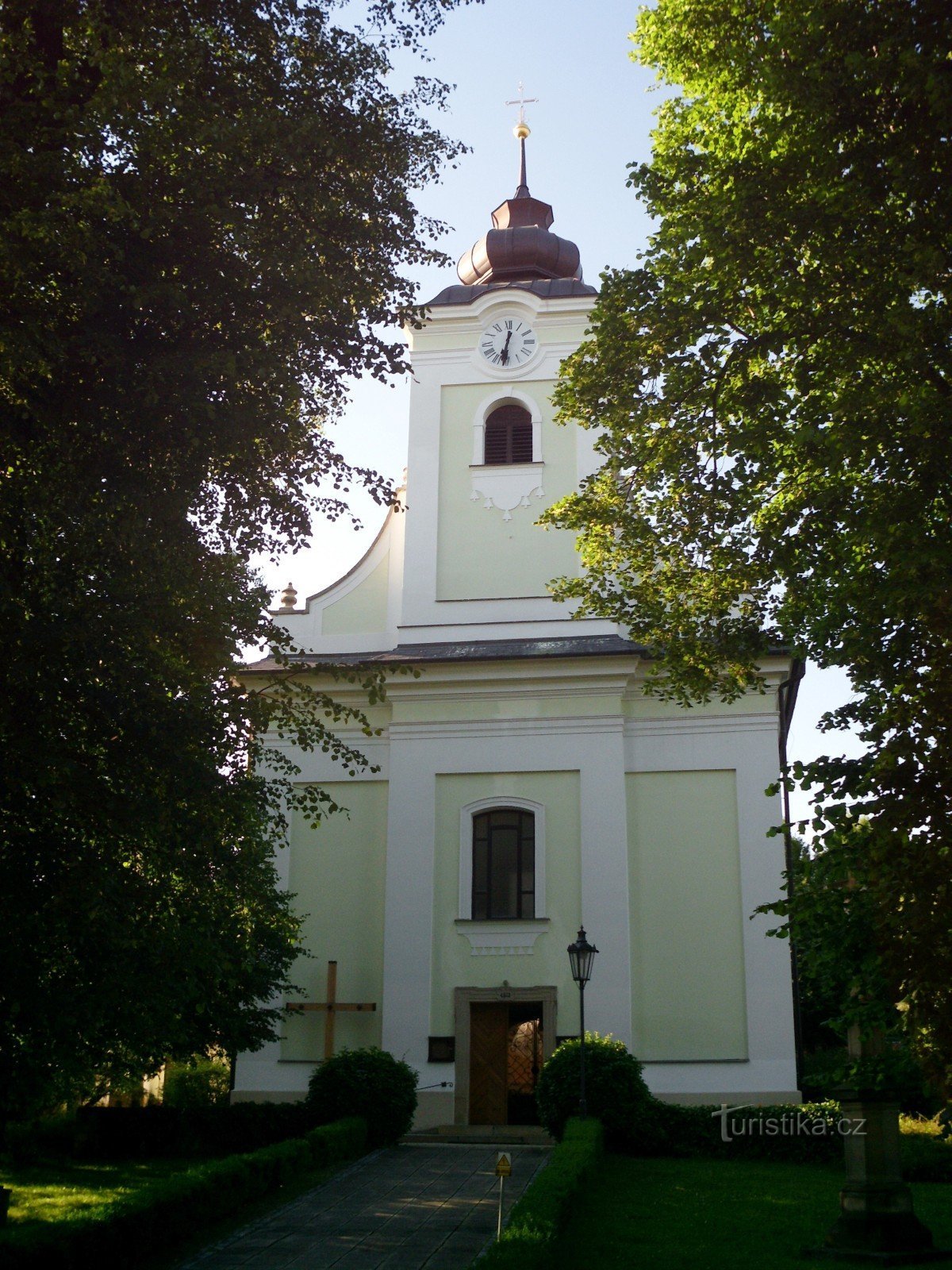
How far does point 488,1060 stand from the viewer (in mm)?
20281

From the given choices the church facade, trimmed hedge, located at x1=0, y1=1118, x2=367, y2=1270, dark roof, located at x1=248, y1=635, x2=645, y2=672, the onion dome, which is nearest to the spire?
the onion dome

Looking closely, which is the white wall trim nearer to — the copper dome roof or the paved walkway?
the paved walkway

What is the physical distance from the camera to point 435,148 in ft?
36.5

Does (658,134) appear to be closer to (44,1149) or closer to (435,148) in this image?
(435,148)

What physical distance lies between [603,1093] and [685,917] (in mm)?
4486

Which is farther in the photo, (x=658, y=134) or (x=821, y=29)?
(x=658, y=134)

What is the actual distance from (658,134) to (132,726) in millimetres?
7697

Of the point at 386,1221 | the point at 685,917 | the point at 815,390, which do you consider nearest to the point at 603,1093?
Result: the point at 685,917

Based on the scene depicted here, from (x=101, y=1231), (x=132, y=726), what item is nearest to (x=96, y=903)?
(x=132, y=726)

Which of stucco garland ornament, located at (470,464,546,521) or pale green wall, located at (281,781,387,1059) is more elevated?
stucco garland ornament, located at (470,464,546,521)

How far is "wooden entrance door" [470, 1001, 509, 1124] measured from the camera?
20031 millimetres

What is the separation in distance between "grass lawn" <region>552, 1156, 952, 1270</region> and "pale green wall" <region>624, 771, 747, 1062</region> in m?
4.06

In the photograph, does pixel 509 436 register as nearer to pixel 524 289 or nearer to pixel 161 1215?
pixel 524 289

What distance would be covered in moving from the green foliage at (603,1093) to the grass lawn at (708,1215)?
0.63 metres
